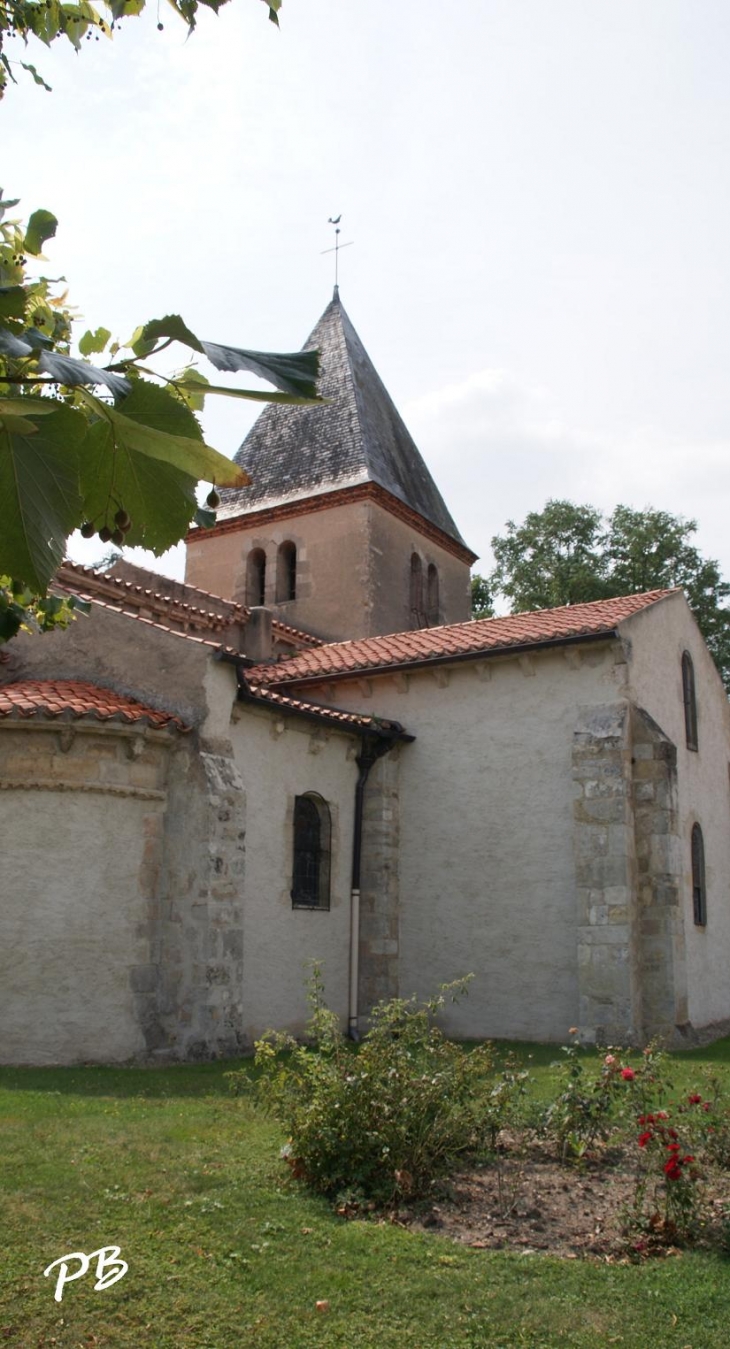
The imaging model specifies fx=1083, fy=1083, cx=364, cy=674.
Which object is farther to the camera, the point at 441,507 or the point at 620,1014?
the point at 441,507

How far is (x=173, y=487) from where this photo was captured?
1677 mm

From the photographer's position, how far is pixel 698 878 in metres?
16.1

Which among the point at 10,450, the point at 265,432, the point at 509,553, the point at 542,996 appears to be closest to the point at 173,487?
the point at 10,450

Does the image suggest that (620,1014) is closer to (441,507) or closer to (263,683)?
(263,683)

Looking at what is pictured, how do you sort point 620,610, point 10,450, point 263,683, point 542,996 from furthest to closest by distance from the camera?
point 263,683 < point 620,610 < point 542,996 < point 10,450

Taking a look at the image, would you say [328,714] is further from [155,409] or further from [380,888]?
[155,409]

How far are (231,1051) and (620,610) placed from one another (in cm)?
769

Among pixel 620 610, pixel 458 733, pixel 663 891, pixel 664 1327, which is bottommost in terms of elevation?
pixel 664 1327

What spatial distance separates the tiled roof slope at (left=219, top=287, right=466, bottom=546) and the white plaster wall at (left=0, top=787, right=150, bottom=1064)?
12289 mm

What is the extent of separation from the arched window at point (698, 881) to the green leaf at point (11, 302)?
15.2 m

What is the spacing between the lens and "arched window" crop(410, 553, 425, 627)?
916 inches

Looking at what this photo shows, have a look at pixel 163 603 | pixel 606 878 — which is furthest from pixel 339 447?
pixel 606 878

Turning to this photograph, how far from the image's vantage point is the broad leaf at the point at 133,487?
64.4 inches

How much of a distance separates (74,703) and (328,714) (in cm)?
375
